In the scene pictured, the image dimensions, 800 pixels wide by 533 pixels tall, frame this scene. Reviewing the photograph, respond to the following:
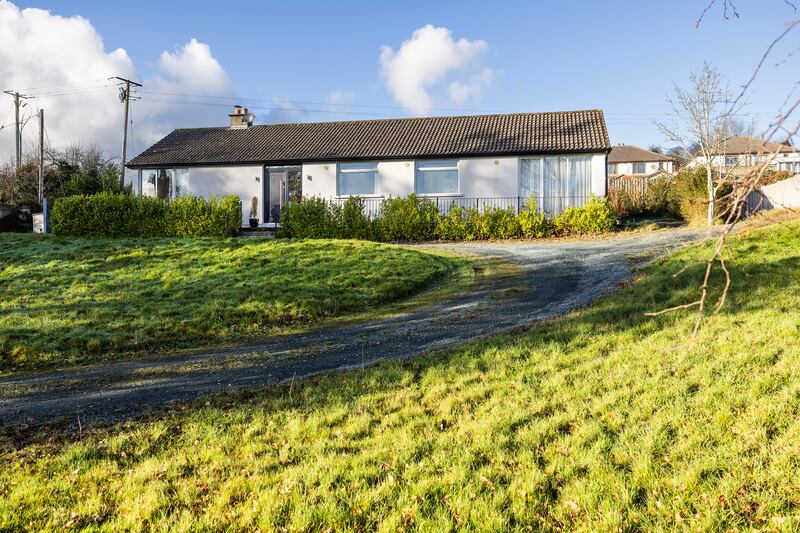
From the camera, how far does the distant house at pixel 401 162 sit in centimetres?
2302

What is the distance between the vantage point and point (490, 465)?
4254mm

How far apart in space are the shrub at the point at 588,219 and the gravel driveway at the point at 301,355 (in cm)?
795

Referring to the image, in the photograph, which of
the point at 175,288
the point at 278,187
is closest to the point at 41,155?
the point at 278,187

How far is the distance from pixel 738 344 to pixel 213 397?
554cm

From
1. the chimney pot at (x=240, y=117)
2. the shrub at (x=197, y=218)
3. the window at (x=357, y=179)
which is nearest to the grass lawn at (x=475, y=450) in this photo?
the shrub at (x=197, y=218)

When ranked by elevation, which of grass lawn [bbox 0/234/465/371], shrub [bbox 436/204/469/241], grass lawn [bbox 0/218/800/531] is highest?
shrub [bbox 436/204/469/241]

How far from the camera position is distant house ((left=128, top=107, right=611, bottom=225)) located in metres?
23.0

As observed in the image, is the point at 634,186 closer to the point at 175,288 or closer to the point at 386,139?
the point at 386,139

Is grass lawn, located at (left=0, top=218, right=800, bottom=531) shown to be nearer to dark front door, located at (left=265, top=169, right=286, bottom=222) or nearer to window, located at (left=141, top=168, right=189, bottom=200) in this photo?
dark front door, located at (left=265, top=169, right=286, bottom=222)

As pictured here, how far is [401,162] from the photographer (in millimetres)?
24344

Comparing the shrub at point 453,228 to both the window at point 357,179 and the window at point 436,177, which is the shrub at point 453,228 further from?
the window at point 357,179

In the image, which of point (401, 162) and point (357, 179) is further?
point (357, 179)

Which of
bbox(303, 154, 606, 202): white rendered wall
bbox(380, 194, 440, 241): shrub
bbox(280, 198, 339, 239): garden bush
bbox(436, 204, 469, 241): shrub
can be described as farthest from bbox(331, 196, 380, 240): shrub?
bbox(303, 154, 606, 202): white rendered wall

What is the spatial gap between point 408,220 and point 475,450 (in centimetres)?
1682
